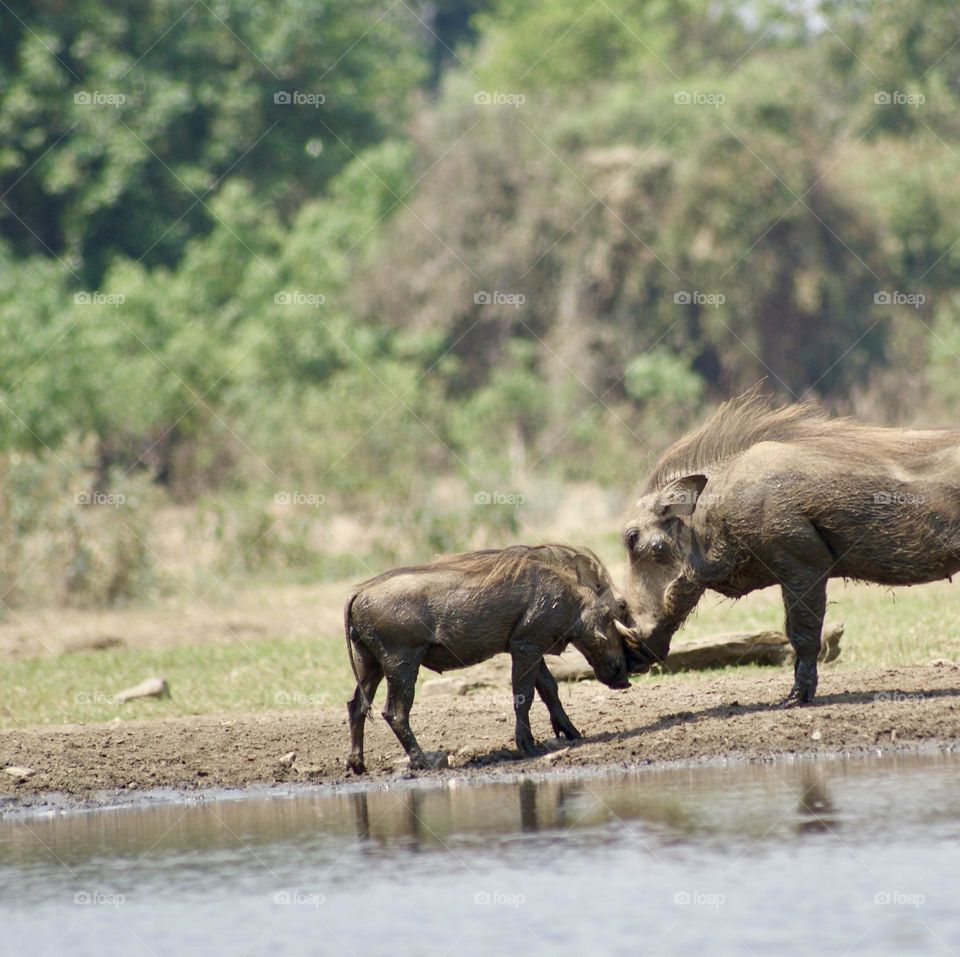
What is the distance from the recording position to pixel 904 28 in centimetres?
3262

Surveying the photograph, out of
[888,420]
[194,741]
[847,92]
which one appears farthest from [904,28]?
[194,741]

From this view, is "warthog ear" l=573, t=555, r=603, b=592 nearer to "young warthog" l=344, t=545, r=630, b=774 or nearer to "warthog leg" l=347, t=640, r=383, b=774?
"young warthog" l=344, t=545, r=630, b=774

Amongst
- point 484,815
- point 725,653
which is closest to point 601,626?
point 484,815

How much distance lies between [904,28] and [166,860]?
27.8 metres

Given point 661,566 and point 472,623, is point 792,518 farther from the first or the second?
point 472,623

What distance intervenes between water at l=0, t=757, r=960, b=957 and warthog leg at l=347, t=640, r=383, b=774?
1.91 ft

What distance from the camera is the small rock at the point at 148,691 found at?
13453 millimetres

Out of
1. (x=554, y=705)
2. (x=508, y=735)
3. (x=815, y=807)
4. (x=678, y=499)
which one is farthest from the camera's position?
(x=508, y=735)

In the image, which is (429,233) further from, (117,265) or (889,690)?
(889,690)

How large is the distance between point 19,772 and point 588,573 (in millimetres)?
3628

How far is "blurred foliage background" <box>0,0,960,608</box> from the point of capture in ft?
80.6

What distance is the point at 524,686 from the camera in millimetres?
10312

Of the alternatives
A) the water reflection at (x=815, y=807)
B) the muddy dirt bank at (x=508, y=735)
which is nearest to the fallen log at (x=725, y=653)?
the muddy dirt bank at (x=508, y=735)

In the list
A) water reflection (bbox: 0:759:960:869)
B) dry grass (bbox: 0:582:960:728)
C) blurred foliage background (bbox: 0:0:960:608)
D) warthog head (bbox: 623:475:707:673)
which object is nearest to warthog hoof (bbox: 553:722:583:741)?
warthog head (bbox: 623:475:707:673)
